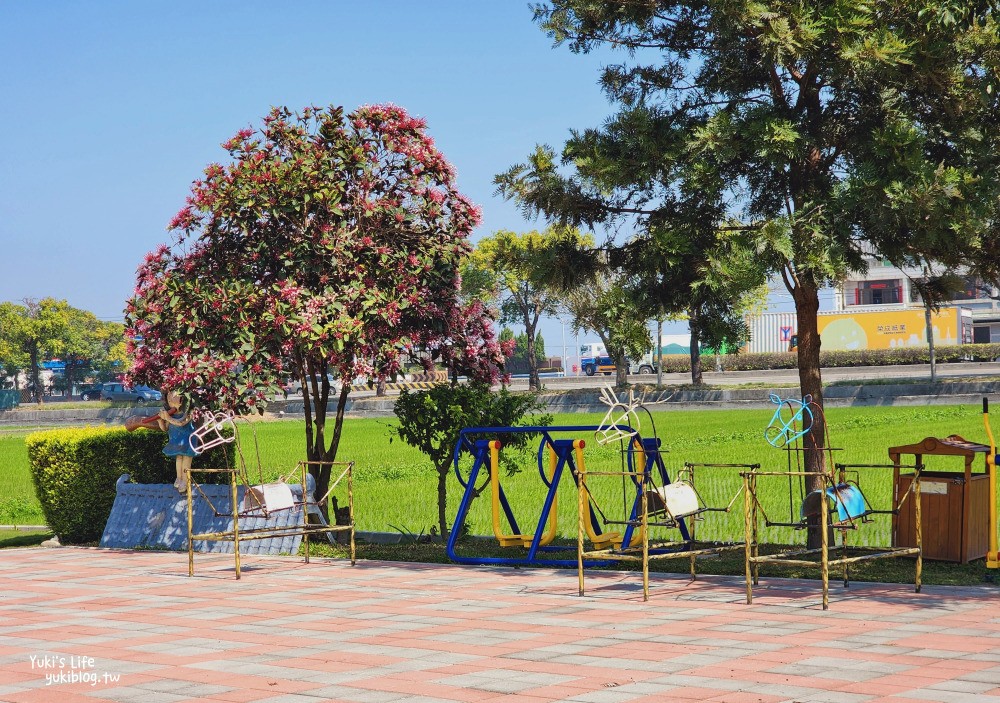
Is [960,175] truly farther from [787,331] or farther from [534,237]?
[787,331]

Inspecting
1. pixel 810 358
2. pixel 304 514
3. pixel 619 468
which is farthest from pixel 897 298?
pixel 304 514

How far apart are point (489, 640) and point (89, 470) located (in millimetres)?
8746

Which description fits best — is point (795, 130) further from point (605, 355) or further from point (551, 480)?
point (605, 355)

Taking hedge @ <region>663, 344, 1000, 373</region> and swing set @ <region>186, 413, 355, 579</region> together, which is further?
hedge @ <region>663, 344, 1000, 373</region>

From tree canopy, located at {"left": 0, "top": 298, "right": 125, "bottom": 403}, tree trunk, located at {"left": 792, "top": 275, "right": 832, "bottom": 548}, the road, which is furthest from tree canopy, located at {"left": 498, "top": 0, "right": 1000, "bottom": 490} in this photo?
tree canopy, located at {"left": 0, "top": 298, "right": 125, "bottom": 403}

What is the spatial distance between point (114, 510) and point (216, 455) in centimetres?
142

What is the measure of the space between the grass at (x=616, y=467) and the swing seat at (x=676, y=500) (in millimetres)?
832

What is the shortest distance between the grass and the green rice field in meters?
0.03

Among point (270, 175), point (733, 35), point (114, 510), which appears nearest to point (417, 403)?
point (270, 175)

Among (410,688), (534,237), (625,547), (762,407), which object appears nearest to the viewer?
(410,688)

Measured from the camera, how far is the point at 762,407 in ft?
139

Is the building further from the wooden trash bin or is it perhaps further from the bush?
the wooden trash bin

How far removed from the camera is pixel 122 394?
78.6 metres

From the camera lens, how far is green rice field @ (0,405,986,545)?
596 inches
